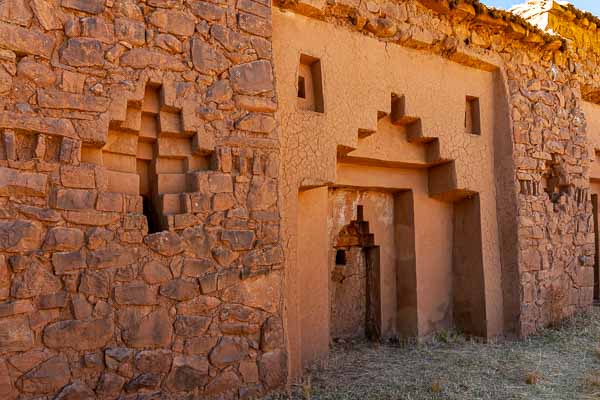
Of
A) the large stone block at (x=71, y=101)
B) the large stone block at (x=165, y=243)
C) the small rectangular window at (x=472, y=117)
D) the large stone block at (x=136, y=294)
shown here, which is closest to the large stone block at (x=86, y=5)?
the large stone block at (x=71, y=101)

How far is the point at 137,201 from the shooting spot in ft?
12.2

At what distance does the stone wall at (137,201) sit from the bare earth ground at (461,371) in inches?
34.5

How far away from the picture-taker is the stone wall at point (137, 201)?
3230 millimetres

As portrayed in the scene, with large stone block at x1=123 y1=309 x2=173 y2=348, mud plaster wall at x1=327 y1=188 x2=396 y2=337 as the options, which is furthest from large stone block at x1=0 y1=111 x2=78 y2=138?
mud plaster wall at x1=327 y1=188 x2=396 y2=337

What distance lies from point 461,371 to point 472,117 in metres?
3.05

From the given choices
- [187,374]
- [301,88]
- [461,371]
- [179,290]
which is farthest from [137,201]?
[461,371]

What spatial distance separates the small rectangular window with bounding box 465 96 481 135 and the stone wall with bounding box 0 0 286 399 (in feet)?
10.4

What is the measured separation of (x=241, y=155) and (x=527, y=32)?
439 centimetres

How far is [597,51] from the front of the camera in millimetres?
7898

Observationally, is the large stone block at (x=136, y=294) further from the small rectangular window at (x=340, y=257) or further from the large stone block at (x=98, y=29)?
the small rectangular window at (x=340, y=257)

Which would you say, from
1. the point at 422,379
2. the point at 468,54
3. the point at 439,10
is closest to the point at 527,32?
the point at 468,54

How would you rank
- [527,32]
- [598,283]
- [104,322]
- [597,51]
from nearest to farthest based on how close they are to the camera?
1. [104,322]
2. [527,32]
3. [597,51]
4. [598,283]

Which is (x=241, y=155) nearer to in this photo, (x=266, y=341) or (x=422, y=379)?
(x=266, y=341)

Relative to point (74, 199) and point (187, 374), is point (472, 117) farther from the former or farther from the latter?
point (74, 199)
